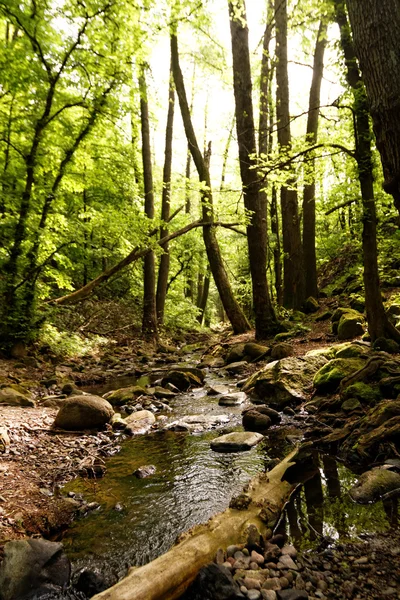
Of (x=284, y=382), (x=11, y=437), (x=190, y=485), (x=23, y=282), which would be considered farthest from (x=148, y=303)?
(x=190, y=485)

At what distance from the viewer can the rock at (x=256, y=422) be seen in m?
5.59

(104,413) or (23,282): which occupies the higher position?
(23,282)

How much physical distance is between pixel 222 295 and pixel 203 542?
11777 mm

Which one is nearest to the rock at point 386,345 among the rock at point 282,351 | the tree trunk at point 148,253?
the rock at point 282,351

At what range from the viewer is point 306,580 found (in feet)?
8.16

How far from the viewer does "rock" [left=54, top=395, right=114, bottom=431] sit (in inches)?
228

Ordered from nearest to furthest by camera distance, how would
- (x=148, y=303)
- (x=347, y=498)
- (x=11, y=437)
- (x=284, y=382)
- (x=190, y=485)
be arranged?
(x=347, y=498)
(x=190, y=485)
(x=11, y=437)
(x=284, y=382)
(x=148, y=303)

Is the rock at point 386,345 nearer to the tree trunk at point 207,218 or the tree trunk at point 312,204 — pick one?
the tree trunk at point 312,204

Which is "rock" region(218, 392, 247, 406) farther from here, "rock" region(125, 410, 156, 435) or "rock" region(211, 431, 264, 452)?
"rock" region(211, 431, 264, 452)

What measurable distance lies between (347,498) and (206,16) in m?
13.8

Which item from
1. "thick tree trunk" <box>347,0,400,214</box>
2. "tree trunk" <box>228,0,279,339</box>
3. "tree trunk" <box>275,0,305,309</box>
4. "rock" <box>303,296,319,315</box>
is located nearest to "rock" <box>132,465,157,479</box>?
"thick tree trunk" <box>347,0,400,214</box>

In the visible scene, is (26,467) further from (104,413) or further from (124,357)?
(124,357)

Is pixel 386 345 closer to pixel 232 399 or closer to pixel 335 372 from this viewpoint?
pixel 335 372

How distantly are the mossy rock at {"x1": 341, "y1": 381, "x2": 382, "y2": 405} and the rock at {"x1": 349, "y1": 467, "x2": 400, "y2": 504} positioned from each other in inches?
69.8
